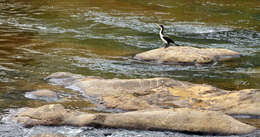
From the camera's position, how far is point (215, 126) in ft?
26.0

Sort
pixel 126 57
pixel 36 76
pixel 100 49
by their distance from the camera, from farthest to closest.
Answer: pixel 100 49, pixel 126 57, pixel 36 76

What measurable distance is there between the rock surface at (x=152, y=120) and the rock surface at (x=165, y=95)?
0.85 m

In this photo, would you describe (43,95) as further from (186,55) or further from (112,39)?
(112,39)

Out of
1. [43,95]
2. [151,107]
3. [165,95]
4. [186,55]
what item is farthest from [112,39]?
[151,107]

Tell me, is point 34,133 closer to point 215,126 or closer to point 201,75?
point 215,126

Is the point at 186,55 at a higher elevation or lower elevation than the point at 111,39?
higher

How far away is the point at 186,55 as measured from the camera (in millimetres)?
13625

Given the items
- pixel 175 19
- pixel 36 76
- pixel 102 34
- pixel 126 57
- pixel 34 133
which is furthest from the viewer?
pixel 175 19

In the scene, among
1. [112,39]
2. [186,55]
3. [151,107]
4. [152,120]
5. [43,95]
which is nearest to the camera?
[152,120]

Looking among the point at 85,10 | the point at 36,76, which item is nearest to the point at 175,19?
the point at 85,10

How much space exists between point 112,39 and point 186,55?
12.7 feet

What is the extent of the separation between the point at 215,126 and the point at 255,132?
625 millimetres

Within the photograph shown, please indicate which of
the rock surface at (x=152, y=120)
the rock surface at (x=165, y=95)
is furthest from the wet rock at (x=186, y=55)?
the rock surface at (x=152, y=120)

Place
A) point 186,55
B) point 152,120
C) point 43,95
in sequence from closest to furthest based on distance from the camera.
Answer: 1. point 152,120
2. point 43,95
3. point 186,55
